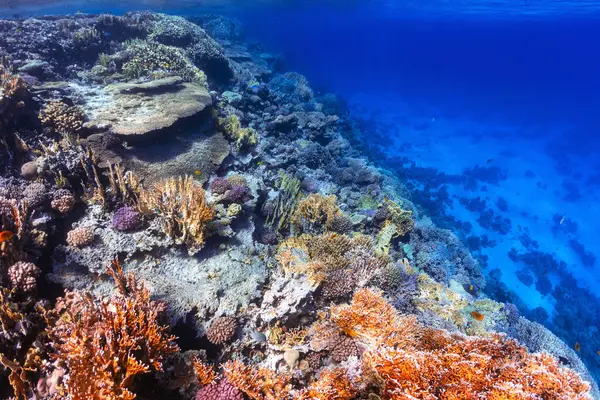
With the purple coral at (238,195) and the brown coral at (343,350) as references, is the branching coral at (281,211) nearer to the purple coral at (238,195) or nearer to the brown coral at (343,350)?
the purple coral at (238,195)

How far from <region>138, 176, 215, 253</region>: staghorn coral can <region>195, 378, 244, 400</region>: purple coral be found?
2.69m

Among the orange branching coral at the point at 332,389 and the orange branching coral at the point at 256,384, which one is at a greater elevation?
A: the orange branching coral at the point at 332,389

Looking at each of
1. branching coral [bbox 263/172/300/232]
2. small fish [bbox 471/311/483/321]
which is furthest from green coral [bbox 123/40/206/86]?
small fish [bbox 471/311/483/321]

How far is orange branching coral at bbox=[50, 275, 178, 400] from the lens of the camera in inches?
106

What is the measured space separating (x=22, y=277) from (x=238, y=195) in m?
4.12

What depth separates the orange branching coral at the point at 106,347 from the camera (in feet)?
8.87

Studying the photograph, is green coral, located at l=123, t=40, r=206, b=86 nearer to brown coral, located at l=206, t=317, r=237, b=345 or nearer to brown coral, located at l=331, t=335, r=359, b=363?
brown coral, located at l=206, t=317, r=237, b=345

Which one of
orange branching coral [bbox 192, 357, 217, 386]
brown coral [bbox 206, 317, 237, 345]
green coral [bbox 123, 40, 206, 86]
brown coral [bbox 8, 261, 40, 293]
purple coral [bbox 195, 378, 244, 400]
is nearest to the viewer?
purple coral [bbox 195, 378, 244, 400]

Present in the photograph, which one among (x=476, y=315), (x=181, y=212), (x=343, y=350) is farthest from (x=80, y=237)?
(x=476, y=315)

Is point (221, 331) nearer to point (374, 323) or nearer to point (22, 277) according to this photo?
point (374, 323)

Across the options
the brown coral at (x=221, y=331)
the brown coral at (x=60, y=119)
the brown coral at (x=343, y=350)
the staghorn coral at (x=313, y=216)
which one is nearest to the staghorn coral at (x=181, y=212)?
the brown coral at (x=221, y=331)

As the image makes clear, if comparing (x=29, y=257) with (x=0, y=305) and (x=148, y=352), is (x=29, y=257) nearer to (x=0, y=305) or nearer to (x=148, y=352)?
(x=0, y=305)

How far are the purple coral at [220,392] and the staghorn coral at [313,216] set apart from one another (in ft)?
15.4

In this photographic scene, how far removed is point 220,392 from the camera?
3531mm
